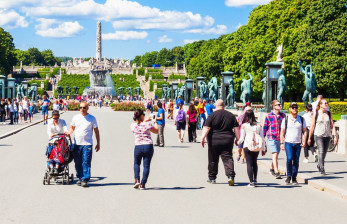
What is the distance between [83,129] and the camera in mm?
10719

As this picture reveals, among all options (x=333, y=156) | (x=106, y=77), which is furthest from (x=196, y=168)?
(x=106, y=77)

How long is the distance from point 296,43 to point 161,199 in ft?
142

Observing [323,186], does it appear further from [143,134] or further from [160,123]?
[160,123]

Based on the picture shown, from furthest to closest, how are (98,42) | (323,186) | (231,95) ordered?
(98,42), (231,95), (323,186)

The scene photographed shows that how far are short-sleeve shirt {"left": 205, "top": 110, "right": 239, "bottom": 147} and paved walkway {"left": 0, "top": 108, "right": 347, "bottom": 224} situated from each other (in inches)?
31.4

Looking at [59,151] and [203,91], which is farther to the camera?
[203,91]

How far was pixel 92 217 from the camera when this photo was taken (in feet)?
26.2

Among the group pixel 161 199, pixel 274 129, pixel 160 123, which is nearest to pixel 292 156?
pixel 274 129

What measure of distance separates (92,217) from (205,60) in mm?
82935

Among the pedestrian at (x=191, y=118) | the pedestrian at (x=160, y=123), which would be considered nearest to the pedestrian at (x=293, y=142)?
the pedestrian at (x=160, y=123)

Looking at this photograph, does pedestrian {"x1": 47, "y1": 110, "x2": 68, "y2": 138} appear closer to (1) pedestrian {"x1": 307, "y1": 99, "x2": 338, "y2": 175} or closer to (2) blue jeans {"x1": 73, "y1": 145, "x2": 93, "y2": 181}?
(2) blue jeans {"x1": 73, "y1": 145, "x2": 93, "y2": 181}

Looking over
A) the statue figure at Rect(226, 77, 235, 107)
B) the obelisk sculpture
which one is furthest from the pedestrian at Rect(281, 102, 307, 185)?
the obelisk sculpture

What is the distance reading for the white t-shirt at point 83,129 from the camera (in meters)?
10.7

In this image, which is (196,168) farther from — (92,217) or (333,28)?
(333,28)
